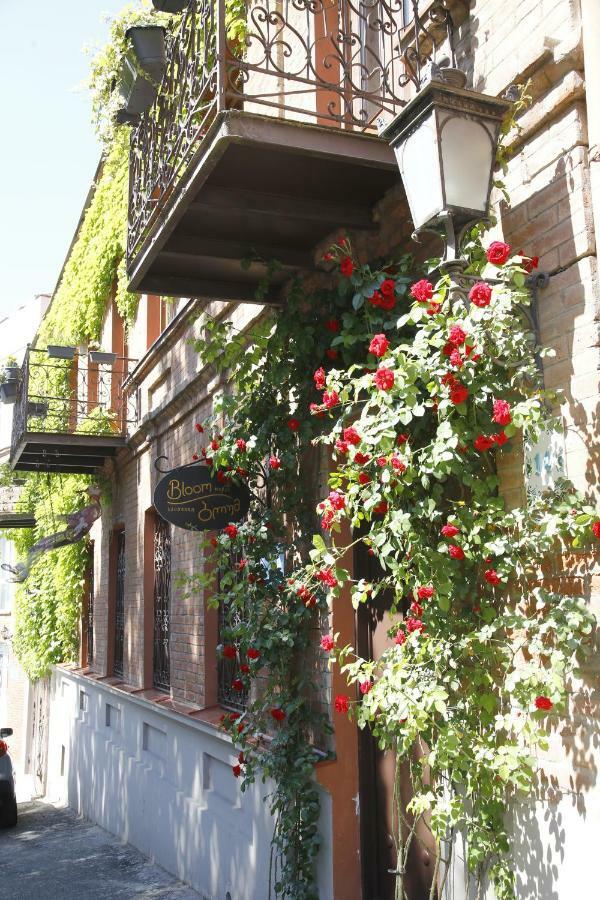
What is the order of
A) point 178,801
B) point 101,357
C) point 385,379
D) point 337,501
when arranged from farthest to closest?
point 101,357 < point 178,801 < point 337,501 < point 385,379

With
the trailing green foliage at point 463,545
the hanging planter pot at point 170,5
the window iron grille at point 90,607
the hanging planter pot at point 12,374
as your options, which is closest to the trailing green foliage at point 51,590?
the window iron grille at point 90,607

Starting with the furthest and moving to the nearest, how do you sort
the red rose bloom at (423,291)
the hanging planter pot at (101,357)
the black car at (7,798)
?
the black car at (7,798) → the hanging planter pot at (101,357) → the red rose bloom at (423,291)

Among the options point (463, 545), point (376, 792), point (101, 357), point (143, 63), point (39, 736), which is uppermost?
point (143, 63)

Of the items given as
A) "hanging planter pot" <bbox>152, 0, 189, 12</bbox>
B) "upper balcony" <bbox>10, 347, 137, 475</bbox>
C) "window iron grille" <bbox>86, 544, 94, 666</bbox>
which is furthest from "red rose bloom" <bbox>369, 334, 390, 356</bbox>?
"window iron grille" <bbox>86, 544, 94, 666</bbox>

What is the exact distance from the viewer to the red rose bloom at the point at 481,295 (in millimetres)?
2863

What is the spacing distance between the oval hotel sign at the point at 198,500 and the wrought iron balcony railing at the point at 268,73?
143cm

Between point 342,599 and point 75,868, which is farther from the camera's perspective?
point 75,868

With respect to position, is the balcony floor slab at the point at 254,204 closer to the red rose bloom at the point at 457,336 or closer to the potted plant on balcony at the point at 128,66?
the potted plant on balcony at the point at 128,66

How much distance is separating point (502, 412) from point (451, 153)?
1.00 meters

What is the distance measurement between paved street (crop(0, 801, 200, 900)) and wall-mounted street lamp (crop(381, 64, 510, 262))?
5.60m

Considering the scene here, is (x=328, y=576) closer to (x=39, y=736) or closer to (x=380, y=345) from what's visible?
(x=380, y=345)

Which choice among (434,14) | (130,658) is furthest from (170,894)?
(434,14)

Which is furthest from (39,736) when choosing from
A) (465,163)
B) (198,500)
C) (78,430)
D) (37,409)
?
(465,163)

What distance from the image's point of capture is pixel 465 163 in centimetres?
312
